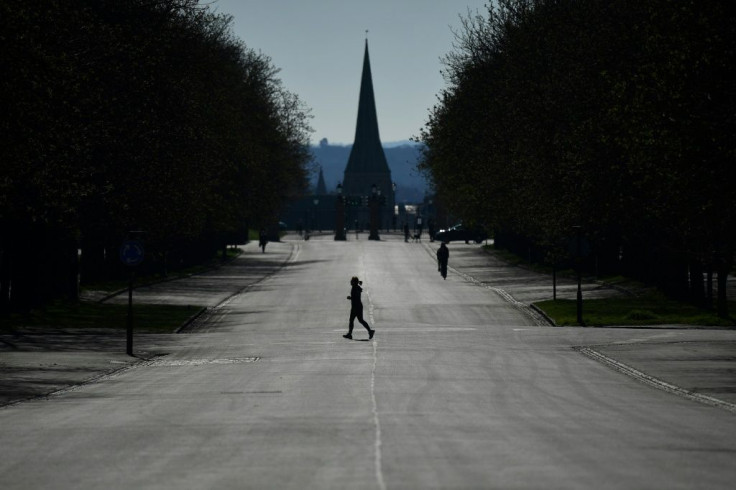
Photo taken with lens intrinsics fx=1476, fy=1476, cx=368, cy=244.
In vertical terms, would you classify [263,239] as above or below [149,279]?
above

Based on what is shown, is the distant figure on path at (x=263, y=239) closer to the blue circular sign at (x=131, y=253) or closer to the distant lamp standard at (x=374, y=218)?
the distant lamp standard at (x=374, y=218)

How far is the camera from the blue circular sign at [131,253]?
116ft

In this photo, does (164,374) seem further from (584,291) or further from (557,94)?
(584,291)

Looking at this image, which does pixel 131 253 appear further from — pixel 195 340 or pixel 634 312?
pixel 634 312

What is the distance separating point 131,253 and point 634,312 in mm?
18441

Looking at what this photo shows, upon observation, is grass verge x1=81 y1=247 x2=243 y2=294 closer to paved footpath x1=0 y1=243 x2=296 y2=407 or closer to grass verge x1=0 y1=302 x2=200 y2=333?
paved footpath x1=0 y1=243 x2=296 y2=407

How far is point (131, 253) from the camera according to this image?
3538 cm

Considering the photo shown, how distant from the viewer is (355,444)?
15.9 m

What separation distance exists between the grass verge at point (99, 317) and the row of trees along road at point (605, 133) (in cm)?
1422

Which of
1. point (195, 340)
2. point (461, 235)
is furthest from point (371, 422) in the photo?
point (461, 235)

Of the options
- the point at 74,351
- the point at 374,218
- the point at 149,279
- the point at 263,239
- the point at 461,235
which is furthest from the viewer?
the point at 374,218

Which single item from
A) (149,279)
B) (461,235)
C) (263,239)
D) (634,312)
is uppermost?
(461,235)

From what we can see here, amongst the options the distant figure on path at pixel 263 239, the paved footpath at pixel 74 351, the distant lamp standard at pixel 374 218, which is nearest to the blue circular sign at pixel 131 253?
the paved footpath at pixel 74 351

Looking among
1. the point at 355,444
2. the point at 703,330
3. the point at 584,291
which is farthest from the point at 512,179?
the point at 355,444
